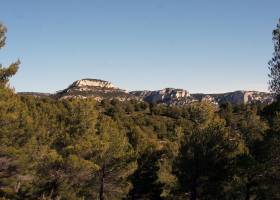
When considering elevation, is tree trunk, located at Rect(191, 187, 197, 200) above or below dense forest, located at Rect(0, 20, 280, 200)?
below

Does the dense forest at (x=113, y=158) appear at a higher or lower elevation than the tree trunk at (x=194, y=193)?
higher

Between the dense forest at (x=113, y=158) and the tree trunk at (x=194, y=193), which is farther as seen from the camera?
the tree trunk at (x=194, y=193)

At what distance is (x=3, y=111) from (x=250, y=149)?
53.3 feet

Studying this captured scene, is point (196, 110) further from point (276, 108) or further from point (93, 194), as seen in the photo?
point (276, 108)

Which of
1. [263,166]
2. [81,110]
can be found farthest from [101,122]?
[263,166]

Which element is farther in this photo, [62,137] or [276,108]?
[62,137]

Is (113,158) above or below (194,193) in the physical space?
above

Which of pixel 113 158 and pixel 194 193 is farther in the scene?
pixel 113 158

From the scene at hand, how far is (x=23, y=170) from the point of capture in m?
28.6

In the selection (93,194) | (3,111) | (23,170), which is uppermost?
(3,111)

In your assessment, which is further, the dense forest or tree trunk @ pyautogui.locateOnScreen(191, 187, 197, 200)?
tree trunk @ pyautogui.locateOnScreen(191, 187, 197, 200)

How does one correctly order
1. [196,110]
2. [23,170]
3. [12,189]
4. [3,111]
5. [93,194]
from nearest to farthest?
[3,111] → [23,170] → [12,189] → [93,194] → [196,110]

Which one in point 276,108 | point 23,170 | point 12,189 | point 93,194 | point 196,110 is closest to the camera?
point 276,108

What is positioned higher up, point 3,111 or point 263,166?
point 3,111
